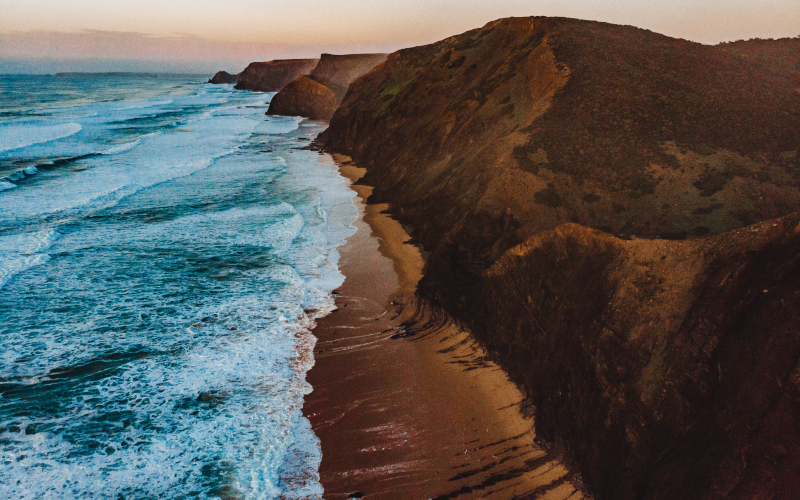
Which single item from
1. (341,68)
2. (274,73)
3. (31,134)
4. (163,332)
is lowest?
(163,332)

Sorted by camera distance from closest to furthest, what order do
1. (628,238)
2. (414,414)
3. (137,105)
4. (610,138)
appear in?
(414,414) < (628,238) < (610,138) < (137,105)

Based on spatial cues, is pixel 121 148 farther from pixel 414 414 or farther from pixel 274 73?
pixel 274 73

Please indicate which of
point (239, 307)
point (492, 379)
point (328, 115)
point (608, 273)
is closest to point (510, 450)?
point (492, 379)

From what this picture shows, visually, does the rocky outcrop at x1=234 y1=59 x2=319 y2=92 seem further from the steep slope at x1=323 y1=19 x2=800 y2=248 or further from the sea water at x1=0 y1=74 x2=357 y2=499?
the steep slope at x1=323 y1=19 x2=800 y2=248

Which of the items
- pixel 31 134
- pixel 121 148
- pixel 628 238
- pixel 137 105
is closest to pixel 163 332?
pixel 628 238

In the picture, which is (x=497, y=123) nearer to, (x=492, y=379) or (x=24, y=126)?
(x=492, y=379)

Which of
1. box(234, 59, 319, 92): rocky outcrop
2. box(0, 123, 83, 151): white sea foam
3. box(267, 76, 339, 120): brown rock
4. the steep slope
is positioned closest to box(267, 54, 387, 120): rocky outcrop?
box(267, 76, 339, 120): brown rock
